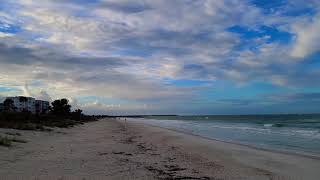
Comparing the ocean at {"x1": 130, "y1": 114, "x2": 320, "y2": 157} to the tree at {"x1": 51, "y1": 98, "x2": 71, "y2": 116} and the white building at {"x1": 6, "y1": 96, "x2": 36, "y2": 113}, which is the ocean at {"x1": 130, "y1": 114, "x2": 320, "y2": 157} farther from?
the white building at {"x1": 6, "y1": 96, "x2": 36, "y2": 113}

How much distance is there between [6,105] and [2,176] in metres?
84.9

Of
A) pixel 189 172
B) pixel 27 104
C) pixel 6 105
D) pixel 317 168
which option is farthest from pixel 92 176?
pixel 27 104

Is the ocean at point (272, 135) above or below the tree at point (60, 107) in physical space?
below

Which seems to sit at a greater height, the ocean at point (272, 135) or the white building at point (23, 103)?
the white building at point (23, 103)

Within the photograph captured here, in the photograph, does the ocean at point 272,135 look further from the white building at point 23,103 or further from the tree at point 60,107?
the white building at point 23,103

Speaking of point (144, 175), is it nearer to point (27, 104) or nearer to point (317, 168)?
point (317, 168)

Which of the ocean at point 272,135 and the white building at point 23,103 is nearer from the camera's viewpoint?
the ocean at point 272,135

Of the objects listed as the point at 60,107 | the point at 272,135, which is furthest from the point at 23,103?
the point at 272,135

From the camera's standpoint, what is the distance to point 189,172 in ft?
39.9

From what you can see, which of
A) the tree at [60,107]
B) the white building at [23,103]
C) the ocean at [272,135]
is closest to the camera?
the ocean at [272,135]

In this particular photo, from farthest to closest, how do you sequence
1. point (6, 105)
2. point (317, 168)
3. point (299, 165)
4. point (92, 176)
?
point (6, 105)
point (299, 165)
point (317, 168)
point (92, 176)

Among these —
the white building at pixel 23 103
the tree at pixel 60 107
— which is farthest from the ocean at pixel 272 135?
the white building at pixel 23 103

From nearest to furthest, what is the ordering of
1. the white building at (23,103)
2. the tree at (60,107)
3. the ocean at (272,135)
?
the ocean at (272,135) < the tree at (60,107) < the white building at (23,103)

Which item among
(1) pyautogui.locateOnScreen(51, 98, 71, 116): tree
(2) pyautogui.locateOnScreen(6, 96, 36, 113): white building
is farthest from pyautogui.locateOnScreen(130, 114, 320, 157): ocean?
(2) pyautogui.locateOnScreen(6, 96, 36, 113): white building
